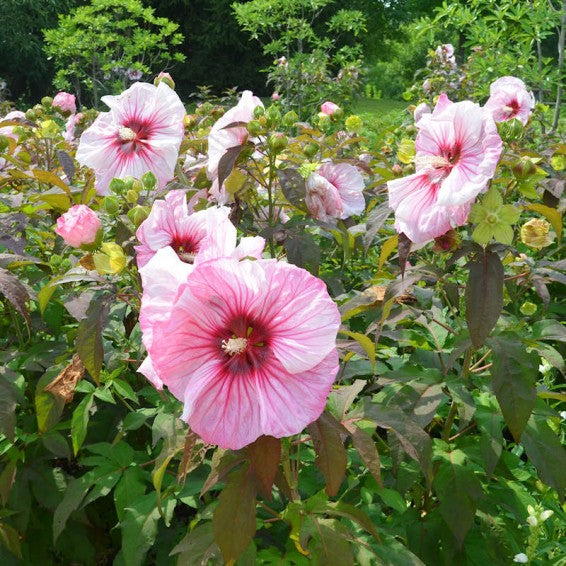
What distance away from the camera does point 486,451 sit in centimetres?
133

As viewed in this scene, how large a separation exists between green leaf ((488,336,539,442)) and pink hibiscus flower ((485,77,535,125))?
728 millimetres

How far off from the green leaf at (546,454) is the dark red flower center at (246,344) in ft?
2.21

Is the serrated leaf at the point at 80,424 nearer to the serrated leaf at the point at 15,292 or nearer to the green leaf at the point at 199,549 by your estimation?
the serrated leaf at the point at 15,292

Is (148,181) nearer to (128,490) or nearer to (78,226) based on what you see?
(78,226)

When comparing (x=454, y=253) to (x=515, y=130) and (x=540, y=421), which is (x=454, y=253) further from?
(x=540, y=421)

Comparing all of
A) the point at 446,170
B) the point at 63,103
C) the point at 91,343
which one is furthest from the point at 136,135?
the point at 63,103

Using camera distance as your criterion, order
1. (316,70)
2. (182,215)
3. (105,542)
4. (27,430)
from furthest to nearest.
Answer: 1. (316,70)
2. (105,542)
3. (27,430)
4. (182,215)

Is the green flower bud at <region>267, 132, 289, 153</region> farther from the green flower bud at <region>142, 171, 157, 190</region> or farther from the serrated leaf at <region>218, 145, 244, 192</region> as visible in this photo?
the green flower bud at <region>142, 171, 157, 190</region>

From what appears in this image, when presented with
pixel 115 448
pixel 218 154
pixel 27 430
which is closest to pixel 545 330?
pixel 218 154

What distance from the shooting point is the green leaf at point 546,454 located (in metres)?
1.33

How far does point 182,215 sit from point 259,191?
68 cm

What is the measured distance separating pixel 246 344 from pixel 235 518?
0.89ft

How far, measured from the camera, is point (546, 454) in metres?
1.36

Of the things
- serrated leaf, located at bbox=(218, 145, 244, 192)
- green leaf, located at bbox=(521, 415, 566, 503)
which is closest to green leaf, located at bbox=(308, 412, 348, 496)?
green leaf, located at bbox=(521, 415, 566, 503)
